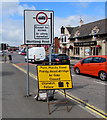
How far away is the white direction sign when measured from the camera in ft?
22.5

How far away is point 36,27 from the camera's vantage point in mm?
6961

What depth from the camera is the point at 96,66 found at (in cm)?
1205

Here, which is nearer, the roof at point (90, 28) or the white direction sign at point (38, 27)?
the white direction sign at point (38, 27)

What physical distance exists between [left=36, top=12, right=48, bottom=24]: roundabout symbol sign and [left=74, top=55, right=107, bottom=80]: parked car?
5969mm

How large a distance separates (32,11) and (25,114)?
3.71 metres

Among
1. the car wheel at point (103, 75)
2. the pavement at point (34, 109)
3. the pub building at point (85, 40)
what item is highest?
the pub building at point (85, 40)

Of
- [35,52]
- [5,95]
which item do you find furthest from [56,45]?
[5,95]

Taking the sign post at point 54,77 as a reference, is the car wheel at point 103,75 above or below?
below

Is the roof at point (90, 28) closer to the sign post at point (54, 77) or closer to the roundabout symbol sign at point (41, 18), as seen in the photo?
the roundabout symbol sign at point (41, 18)

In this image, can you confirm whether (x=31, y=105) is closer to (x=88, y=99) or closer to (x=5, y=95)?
(x=5, y=95)

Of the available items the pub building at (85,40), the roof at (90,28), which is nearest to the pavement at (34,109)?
the pub building at (85,40)

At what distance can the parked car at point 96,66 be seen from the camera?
37.8 ft

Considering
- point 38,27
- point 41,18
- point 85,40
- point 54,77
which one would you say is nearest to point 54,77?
point 54,77

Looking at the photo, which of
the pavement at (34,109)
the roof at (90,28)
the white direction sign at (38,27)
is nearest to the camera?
the pavement at (34,109)
